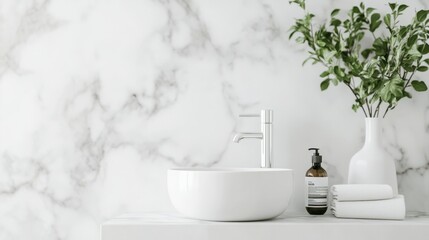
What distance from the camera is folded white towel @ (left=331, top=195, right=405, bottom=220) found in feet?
4.51

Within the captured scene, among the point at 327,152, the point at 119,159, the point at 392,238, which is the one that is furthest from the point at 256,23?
the point at 392,238

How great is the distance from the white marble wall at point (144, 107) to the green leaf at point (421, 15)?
0.24m

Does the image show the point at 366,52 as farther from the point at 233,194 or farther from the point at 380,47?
the point at 233,194

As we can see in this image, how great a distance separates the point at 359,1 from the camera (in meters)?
1.63

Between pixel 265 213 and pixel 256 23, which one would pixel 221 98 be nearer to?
pixel 256 23

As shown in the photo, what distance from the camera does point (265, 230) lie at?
131 cm

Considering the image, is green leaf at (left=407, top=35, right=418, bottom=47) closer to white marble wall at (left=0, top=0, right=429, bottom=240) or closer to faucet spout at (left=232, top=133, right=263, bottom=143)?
white marble wall at (left=0, top=0, right=429, bottom=240)

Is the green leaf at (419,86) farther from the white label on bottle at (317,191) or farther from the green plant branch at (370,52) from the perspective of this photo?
the white label on bottle at (317,191)

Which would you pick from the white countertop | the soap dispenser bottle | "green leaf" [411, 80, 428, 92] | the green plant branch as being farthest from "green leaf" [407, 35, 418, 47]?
the white countertop

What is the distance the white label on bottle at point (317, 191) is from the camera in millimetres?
1481

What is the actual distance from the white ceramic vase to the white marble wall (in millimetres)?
84

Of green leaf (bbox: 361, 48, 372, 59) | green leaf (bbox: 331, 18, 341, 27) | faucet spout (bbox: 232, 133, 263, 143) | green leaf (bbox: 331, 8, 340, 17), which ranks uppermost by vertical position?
green leaf (bbox: 331, 8, 340, 17)

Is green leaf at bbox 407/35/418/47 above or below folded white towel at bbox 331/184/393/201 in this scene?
above

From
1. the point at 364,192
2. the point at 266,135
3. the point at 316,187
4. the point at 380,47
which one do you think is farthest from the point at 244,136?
the point at 380,47
